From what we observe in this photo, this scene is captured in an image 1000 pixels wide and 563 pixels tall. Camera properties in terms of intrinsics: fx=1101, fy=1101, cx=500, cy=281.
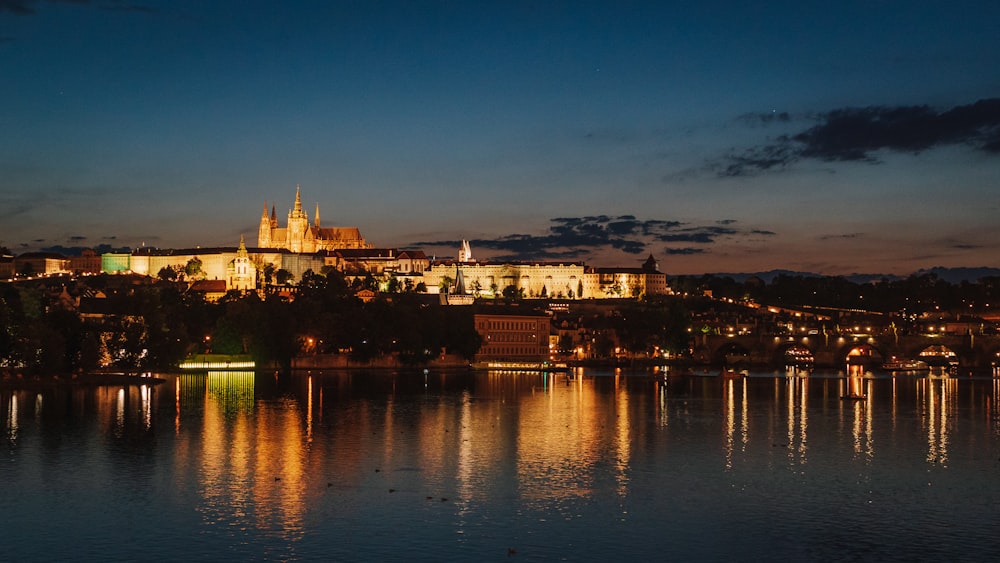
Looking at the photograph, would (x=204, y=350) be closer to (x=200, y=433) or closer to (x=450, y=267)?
(x=200, y=433)

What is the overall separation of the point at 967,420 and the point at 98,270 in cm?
15112

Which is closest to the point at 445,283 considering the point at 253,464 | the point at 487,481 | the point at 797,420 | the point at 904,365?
the point at 904,365

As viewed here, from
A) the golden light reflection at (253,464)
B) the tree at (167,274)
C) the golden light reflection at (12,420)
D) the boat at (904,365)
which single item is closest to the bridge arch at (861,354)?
the boat at (904,365)

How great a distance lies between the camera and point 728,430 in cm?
3322

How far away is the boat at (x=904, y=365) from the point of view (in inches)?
3310

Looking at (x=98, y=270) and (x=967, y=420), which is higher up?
(x=98, y=270)

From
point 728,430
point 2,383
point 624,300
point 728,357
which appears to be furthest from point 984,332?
point 2,383

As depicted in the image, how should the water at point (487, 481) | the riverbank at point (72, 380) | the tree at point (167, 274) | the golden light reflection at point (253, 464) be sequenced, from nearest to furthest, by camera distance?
the water at point (487, 481) → the golden light reflection at point (253, 464) → the riverbank at point (72, 380) → the tree at point (167, 274)

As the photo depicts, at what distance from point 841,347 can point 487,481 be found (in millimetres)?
74371

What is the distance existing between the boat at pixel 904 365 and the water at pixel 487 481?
43708 millimetres

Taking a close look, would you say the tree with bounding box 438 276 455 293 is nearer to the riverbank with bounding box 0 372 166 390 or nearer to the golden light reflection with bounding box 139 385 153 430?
the riverbank with bounding box 0 372 166 390

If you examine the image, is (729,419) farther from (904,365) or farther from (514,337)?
(904,365)

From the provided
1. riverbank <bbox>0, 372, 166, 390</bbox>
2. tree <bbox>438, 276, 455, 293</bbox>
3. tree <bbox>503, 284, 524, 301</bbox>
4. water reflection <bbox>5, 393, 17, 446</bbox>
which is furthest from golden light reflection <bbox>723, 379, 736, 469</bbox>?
tree <bbox>438, 276, 455, 293</bbox>

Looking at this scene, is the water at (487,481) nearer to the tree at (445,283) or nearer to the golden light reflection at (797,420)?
the golden light reflection at (797,420)
